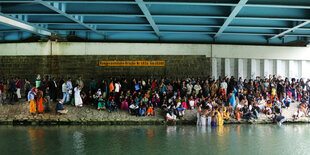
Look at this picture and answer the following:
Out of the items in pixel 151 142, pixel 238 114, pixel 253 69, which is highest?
pixel 253 69

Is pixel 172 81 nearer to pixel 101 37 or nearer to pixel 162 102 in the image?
pixel 162 102

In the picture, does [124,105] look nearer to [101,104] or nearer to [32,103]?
[101,104]

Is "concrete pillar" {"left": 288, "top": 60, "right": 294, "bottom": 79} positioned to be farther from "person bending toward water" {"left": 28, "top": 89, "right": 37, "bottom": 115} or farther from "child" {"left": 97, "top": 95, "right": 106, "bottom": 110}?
"person bending toward water" {"left": 28, "top": 89, "right": 37, "bottom": 115}

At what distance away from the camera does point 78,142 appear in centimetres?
1020

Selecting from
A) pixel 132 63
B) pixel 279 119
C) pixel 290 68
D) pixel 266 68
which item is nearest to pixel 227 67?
pixel 266 68

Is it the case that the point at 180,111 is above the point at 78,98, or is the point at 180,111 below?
below

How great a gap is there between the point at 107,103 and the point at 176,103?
4.67 metres

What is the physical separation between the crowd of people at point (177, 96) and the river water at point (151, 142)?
3.93 meters

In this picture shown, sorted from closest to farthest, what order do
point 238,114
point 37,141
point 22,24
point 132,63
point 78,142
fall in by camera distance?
point 78,142
point 37,141
point 238,114
point 22,24
point 132,63

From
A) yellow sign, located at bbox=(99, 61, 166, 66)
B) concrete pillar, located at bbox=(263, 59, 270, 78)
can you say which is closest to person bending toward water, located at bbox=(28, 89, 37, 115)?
yellow sign, located at bbox=(99, 61, 166, 66)

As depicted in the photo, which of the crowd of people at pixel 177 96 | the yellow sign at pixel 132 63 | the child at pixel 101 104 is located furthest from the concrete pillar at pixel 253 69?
the child at pixel 101 104

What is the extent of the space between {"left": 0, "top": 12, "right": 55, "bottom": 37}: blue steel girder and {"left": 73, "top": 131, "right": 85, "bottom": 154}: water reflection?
741cm

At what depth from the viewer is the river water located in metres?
8.95

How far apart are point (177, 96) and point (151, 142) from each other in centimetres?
778
